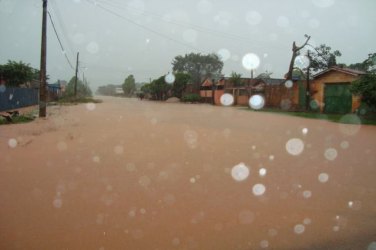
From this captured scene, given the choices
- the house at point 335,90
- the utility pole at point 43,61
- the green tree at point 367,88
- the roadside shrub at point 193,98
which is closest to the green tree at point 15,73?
the utility pole at point 43,61

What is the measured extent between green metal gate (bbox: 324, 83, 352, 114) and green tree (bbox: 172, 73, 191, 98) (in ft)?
105

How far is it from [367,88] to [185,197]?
56.4 ft

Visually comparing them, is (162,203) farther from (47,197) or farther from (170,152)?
(170,152)

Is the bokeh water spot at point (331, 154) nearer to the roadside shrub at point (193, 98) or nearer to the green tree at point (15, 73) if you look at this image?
the green tree at point (15, 73)

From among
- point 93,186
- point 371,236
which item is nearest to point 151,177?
point 93,186

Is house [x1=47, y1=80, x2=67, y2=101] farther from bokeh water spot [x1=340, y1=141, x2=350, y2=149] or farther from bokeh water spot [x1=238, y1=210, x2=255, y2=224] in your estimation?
bokeh water spot [x1=238, y1=210, x2=255, y2=224]

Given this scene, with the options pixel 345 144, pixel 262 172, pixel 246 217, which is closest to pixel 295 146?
pixel 345 144

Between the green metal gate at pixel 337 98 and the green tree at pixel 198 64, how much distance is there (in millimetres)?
62407

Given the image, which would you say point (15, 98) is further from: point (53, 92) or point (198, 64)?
point (198, 64)

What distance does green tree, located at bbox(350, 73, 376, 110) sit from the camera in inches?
723

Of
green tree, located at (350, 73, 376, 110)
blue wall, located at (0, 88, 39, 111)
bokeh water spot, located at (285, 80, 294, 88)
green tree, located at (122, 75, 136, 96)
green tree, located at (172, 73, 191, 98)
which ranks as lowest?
blue wall, located at (0, 88, 39, 111)

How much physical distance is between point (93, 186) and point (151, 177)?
3.50 feet

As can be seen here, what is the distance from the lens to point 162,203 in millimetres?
4703

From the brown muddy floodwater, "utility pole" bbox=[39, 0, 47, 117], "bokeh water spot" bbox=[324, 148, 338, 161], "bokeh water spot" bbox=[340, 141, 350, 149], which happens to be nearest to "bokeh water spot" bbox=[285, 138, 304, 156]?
the brown muddy floodwater
